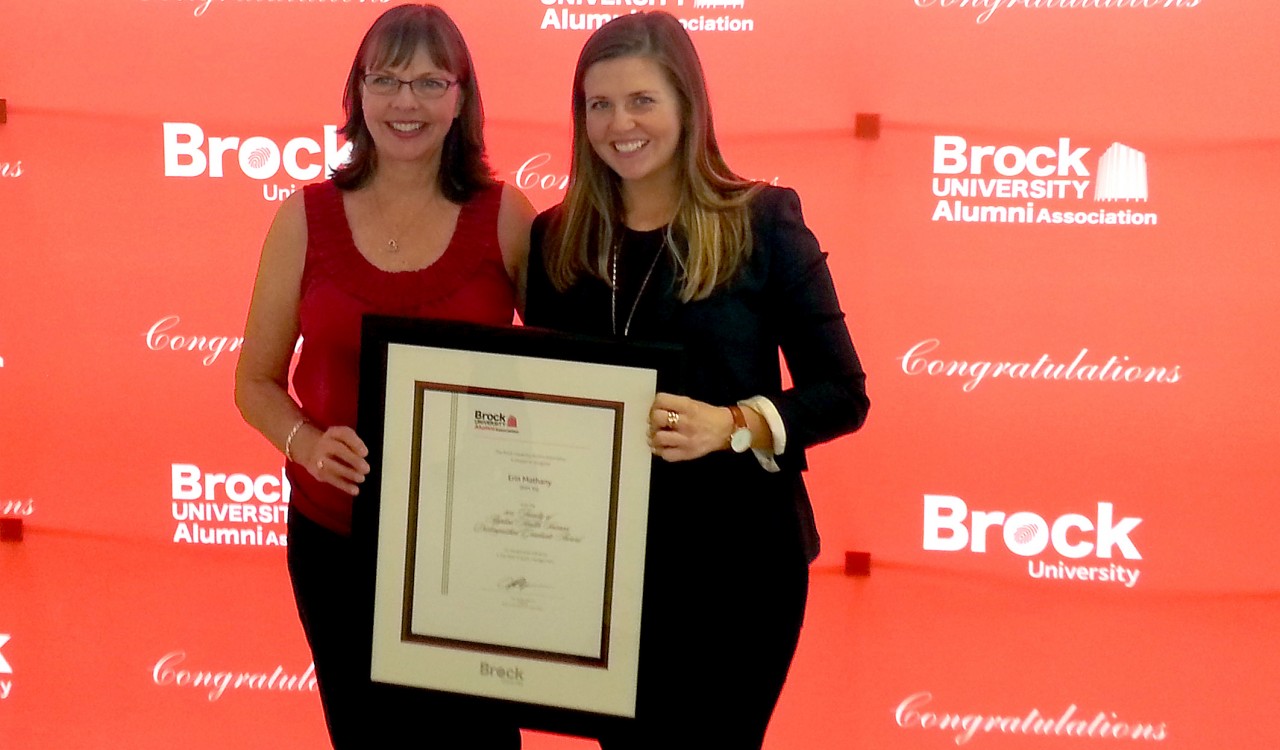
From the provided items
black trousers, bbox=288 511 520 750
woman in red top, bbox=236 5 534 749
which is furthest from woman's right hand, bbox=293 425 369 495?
black trousers, bbox=288 511 520 750

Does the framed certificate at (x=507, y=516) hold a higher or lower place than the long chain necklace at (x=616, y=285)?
lower

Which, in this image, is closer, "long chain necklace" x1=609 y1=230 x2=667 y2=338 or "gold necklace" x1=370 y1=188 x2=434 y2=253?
"long chain necklace" x1=609 y1=230 x2=667 y2=338

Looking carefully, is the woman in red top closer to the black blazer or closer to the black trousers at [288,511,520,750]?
the black trousers at [288,511,520,750]

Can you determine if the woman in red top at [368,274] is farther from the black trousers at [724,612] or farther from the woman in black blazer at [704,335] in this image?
the black trousers at [724,612]

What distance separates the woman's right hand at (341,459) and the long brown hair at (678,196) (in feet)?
1.10

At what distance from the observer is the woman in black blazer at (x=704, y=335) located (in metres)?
1.43

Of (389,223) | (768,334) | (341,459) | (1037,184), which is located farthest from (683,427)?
(1037,184)

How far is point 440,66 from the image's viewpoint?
158cm

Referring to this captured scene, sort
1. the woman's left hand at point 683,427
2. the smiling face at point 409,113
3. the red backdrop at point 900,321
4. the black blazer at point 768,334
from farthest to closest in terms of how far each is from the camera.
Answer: the red backdrop at point 900,321, the smiling face at point 409,113, the black blazer at point 768,334, the woman's left hand at point 683,427

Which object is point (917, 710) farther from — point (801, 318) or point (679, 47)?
point (679, 47)

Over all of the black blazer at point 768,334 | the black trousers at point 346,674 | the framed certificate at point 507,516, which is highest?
the black blazer at point 768,334

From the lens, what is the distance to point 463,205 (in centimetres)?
165

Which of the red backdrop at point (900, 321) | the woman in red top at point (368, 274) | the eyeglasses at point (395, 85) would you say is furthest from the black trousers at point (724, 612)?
the red backdrop at point (900, 321)

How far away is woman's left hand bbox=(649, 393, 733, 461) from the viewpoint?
1328 millimetres
